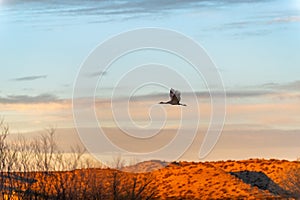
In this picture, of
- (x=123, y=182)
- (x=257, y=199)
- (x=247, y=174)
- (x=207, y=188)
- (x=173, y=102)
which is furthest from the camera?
(x=247, y=174)

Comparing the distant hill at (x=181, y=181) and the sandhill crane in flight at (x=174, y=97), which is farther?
the distant hill at (x=181, y=181)

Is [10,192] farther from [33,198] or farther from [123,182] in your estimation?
[123,182]

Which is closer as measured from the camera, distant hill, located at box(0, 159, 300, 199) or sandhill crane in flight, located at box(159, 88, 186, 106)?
sandhill crane in flight, located at box(159, 88, 186, 106)

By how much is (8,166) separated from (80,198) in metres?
2.84

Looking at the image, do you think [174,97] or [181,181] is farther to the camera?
[181,181]

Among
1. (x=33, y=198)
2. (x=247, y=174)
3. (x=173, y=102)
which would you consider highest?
(x=247, y=174)

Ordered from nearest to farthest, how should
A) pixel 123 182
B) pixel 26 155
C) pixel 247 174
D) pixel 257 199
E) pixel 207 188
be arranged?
pixel 26 155, pixel 123 182, pixel 257 199, pixel 207 188, pixel 247 174

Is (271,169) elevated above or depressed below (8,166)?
above

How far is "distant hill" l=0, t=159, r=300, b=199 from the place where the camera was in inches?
1217

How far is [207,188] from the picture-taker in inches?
2495

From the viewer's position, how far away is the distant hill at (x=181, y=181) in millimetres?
30906

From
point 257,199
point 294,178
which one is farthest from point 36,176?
point 257,199

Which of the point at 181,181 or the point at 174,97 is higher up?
the point at 181,181

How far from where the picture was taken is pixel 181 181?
66375 mm
